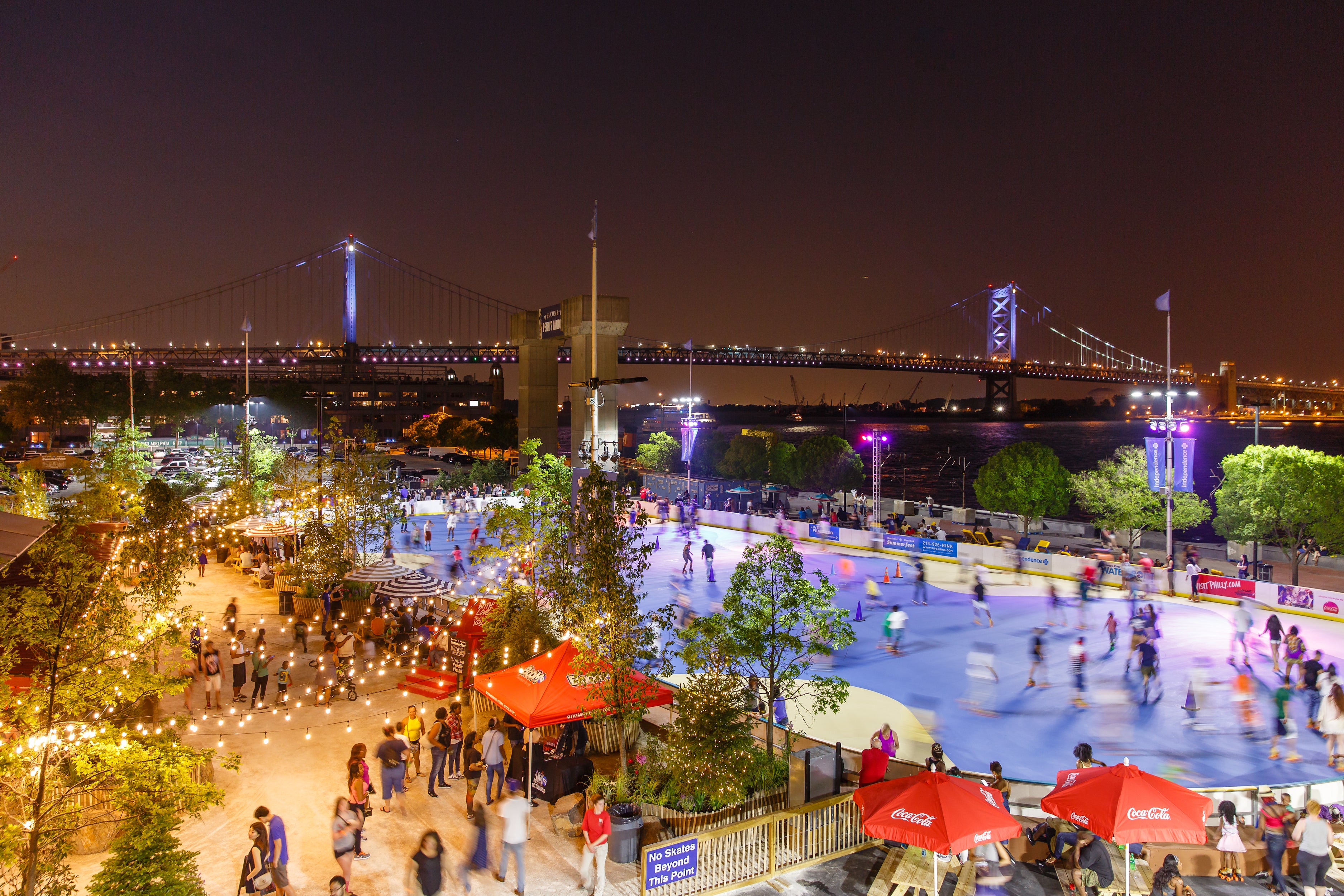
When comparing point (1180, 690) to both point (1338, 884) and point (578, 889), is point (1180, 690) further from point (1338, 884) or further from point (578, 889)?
point (578, 889)

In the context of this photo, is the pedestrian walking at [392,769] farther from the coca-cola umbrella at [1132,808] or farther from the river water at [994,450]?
the river water at [994,450]

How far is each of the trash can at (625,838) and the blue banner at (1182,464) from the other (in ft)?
73.1

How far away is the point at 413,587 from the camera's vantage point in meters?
17.1

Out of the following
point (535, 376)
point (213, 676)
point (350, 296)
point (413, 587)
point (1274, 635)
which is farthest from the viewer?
point (350, 296)

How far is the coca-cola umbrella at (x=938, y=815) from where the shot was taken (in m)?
7.25

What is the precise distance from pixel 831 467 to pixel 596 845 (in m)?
47.7

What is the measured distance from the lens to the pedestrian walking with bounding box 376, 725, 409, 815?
9953 mm

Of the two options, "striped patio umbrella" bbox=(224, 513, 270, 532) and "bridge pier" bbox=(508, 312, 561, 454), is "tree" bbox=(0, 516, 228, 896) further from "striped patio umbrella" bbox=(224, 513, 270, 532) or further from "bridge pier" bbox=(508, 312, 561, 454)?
"bridge pier" bbox=(508, 312, 561, 454)

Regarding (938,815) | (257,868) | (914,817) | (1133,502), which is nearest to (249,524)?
(257,868)

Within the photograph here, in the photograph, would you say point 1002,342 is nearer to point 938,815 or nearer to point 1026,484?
point 1026,484

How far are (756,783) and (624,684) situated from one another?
2.04 m

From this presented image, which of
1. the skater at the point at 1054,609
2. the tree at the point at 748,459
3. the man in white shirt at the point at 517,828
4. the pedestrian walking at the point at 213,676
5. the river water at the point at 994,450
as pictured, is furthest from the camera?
→ the river water at the point at 994,450

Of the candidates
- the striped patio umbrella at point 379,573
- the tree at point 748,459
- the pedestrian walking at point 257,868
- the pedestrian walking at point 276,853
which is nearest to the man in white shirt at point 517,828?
the pedestrian walking at point 276,853

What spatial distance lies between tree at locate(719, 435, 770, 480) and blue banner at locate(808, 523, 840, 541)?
2926 cm
